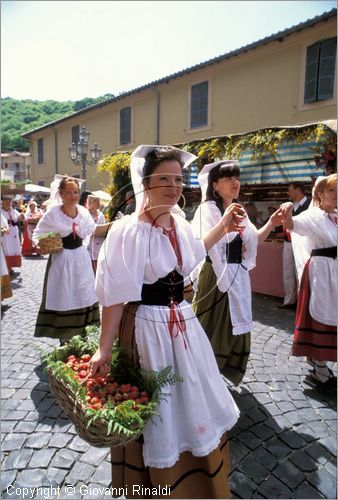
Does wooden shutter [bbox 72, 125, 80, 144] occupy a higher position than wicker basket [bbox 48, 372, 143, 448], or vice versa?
wooden shutter [bbox 72, 125, 80, 144]

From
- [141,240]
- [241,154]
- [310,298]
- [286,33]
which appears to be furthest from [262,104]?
[141,240]

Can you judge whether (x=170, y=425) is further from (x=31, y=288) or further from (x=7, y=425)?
(x=31, y=288)

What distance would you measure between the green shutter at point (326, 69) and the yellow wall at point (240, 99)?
22 cm

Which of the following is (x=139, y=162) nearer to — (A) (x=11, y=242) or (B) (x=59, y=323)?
(B) (x=59, y=323)

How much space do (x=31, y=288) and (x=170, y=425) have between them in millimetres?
6182

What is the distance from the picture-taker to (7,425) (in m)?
2.70

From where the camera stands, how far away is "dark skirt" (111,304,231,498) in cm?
169

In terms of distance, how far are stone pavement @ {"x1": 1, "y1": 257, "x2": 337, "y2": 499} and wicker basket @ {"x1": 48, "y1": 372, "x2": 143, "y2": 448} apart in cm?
33

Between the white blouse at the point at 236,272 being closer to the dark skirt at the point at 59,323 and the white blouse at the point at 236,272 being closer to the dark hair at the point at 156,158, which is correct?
the dark hair at the point at 156,158

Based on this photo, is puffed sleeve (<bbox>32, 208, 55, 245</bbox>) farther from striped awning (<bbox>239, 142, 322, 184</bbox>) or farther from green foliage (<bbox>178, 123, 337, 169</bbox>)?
striped awning (<bbox>239, 142, 322, 184</bbox>)

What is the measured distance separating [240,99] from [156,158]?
11840 mm

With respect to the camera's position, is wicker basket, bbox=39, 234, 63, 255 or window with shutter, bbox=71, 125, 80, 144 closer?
wicker basket, bbox=39, 234, 63, 255

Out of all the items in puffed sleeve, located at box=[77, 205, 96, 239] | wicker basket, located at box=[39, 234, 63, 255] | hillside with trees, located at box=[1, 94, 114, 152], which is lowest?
wicker basket, located at box=[39, 234, 63, 255]

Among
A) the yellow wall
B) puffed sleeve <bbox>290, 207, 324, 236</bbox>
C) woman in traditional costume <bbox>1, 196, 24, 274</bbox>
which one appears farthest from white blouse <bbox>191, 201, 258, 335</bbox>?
the yellow wall
